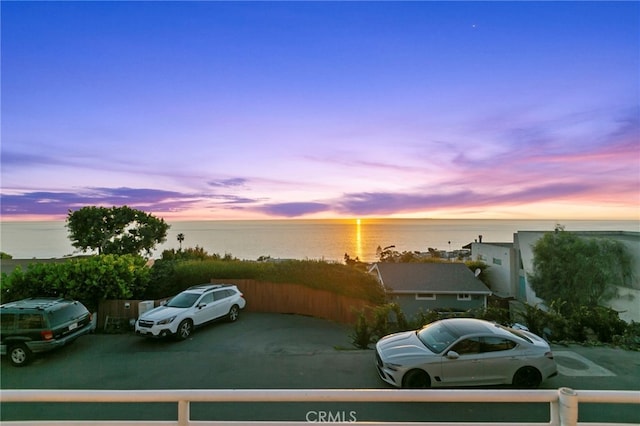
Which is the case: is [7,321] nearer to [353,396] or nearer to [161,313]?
[161,313]

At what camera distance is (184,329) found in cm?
830

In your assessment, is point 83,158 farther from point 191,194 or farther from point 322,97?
point 322,97

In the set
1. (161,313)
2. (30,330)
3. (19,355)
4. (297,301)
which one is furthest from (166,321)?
(297,301)

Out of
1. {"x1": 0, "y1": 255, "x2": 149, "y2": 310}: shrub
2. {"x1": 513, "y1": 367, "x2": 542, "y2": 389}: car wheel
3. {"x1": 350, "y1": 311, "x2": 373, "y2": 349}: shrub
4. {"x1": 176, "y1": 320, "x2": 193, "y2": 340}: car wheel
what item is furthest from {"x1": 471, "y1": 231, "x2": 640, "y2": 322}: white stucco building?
{"x1": 0, "y1": 255, "x2": 149, "y2": 310}: shrub

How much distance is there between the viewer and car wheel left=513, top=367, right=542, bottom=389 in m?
4.77

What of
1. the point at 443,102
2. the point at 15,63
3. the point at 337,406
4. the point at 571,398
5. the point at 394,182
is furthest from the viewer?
the point at 394,182

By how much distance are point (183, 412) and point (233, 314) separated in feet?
29.0

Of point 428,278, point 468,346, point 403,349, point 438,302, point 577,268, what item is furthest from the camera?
point 428,278

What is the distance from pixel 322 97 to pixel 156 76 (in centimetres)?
313

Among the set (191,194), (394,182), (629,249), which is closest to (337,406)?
(394,182)

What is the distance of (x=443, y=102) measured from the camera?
6.60m

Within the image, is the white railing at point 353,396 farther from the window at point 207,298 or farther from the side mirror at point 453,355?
the window at point 207,298

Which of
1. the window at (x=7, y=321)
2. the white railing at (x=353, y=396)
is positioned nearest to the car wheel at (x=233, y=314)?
the window at (x=7, y=321)

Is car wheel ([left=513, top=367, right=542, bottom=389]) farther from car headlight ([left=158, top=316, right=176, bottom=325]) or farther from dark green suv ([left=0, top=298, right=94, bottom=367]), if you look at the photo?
dark green suv ([left=0, top=298, right=94, bottom=367])
